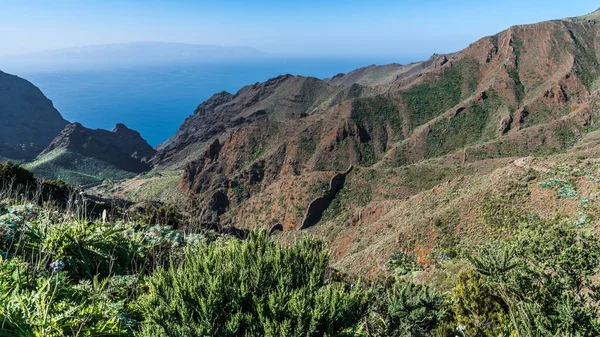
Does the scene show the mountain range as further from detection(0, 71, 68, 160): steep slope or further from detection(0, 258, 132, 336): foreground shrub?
detection(0, 71, 68, 160): steep slope

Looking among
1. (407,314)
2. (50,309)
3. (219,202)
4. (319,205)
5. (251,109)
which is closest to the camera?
(50,309)

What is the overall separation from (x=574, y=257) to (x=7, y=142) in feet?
642

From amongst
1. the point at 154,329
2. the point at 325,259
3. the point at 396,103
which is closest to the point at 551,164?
the point at 325,259

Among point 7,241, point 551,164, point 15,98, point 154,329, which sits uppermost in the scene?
point 15,98

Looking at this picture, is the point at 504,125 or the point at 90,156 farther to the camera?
the point at 90,156

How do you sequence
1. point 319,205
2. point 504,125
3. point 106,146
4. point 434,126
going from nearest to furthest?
1. point 319,205
2. point 504,125
3. point 434,126
4. point 106,146

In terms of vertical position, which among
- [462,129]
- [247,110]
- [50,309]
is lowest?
[462,129]

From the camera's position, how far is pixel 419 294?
12289 millimetres

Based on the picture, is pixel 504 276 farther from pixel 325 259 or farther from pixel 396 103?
pixel 396 103

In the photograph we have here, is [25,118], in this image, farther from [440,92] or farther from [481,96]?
[481,96]

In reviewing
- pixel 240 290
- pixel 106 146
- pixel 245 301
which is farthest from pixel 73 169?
pixel 240 290

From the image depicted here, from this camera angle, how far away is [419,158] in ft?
244

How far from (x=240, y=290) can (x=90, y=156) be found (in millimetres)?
149460

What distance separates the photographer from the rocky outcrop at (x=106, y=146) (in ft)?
440
